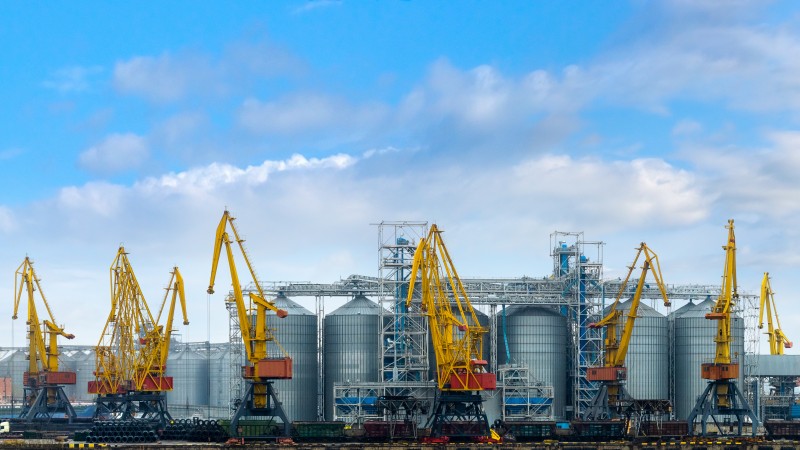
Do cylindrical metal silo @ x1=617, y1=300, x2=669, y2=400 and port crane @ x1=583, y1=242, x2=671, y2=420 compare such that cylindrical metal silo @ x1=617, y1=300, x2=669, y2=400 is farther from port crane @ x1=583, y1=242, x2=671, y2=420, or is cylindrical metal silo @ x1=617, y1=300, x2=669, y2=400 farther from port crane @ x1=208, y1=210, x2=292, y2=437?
port crane @ x1=208, y1=210, x2=292, y2=437

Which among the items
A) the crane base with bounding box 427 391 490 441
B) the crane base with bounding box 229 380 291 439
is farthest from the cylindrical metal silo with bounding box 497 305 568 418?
the crane base with bounding box 229 380 291 439

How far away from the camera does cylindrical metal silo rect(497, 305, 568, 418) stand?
7677 inches

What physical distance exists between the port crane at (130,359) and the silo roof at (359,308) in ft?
82.3

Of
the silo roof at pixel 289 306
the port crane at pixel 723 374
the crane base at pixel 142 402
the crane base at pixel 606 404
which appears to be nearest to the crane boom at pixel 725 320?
the port crane at pixel 723 374

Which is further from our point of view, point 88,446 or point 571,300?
point 571,300

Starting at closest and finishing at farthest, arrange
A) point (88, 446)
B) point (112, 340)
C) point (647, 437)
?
point (88, 446)
point (647, 437)
point (112, 340)

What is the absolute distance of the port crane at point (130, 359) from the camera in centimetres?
18350

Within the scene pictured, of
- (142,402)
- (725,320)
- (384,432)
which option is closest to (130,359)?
(142,402)

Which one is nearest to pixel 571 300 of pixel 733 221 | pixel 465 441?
pixel 733 221

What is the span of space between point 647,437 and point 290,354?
59976 mm

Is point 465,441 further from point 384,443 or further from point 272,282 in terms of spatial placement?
point 272,282

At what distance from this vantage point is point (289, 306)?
195125 mm

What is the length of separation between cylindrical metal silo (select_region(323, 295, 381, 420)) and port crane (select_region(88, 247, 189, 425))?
24.1 metres

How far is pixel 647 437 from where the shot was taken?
531ft
